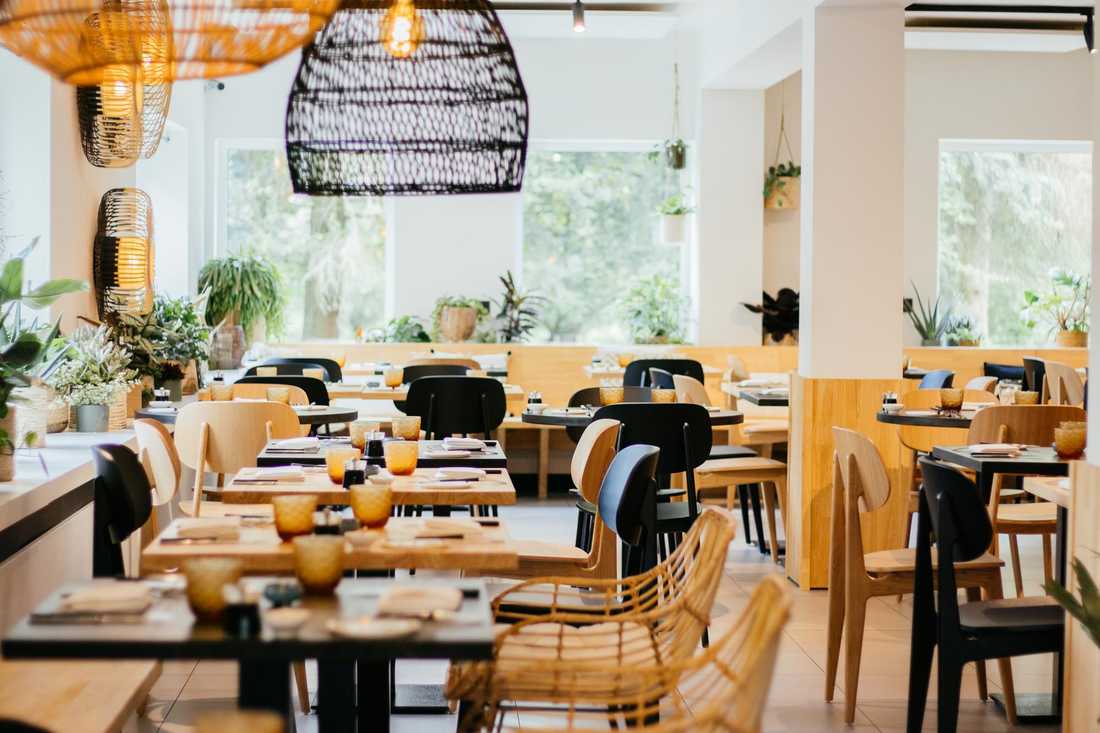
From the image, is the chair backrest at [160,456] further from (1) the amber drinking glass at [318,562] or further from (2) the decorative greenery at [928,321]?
(2) the decorative greenery at [928,321]

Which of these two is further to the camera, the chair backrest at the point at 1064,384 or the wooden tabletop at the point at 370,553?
the chair backrest at the point at 1064,384

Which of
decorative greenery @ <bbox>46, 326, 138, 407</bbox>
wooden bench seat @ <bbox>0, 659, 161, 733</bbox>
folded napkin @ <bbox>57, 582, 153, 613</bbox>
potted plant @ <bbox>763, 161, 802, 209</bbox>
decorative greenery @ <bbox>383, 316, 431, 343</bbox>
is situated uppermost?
potted plant @ <bbox>763, 161, 802, 209</bbox>

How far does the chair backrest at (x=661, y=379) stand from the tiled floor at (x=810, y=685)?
1975mm

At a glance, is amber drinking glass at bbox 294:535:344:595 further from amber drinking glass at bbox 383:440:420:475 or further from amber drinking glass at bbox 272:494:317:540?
amber drinking glass at bbox 383:440:420:475

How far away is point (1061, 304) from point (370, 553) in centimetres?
946

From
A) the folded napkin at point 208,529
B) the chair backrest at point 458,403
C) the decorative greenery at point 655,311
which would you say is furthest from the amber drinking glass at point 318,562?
the decorative greenery at point 655,311

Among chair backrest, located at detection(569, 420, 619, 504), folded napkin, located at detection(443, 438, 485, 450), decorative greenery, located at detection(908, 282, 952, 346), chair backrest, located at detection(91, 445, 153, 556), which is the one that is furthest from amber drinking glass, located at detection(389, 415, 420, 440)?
decorative greenery, located at detection(908, 282, 952, 346)

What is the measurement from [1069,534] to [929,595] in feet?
1.45

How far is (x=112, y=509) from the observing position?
3.37 metres

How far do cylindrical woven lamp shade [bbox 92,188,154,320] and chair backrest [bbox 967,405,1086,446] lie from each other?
4391 millimetres

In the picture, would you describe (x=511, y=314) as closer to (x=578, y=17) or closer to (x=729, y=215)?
(x=729, y=215)

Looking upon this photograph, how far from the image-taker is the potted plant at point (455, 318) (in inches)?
383

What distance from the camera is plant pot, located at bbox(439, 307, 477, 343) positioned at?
9.71 meters

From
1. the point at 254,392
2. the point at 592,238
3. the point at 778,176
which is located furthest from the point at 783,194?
the point at 254,392
